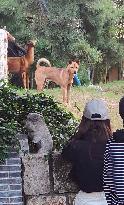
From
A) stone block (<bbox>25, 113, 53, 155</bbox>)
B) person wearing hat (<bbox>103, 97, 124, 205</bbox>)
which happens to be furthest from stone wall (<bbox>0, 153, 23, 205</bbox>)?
person wearing hat (<bbox>103, 97, 124, 205</bbox>)

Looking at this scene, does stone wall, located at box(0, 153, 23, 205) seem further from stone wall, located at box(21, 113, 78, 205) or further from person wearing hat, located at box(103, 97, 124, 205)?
person wearing hat, located at box(103, 97, 124, 205)

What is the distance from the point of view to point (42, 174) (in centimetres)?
302

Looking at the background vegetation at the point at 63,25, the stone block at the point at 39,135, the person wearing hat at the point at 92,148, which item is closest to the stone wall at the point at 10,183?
the stone block at the point at 39,135

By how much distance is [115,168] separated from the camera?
2.30 meters

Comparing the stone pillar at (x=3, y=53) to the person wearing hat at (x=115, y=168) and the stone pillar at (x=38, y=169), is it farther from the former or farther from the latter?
the person wearing hat at (x=115, y=168)

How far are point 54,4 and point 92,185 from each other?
1132cm

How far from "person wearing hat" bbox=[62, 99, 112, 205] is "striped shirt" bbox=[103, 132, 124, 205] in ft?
0.24

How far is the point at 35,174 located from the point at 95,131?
706 mm

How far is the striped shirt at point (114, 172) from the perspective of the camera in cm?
230

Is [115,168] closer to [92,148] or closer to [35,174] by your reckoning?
[92,148]

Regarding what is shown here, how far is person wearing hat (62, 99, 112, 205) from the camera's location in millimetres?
2438

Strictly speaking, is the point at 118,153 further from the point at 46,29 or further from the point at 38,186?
the point at 46,29

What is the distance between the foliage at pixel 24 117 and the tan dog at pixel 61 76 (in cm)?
593

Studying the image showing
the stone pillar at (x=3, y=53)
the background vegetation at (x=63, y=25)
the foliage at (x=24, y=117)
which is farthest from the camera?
the background vegetation at (x=63, y=25)
